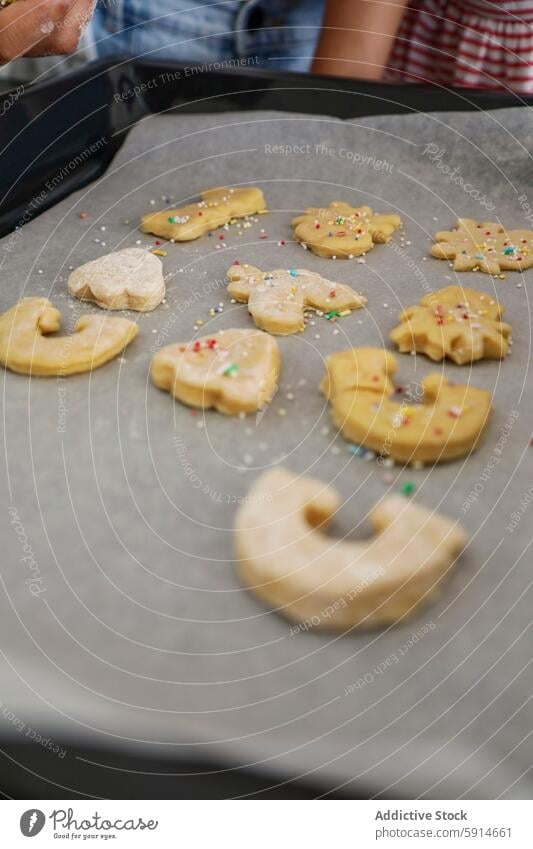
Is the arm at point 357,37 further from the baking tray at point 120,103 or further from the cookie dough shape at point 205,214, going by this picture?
the cookie dough shape at point 205,214

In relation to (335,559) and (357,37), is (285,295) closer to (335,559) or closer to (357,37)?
(335,559)

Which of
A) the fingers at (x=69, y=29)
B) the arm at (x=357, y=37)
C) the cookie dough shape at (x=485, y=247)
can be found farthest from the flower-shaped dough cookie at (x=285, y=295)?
the arm at (x=357, y=37)

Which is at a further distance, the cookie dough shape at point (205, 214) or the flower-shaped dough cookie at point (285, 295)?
the cookie dough shape at point (205, 214)

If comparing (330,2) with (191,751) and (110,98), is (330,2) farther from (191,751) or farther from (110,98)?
(191,751)

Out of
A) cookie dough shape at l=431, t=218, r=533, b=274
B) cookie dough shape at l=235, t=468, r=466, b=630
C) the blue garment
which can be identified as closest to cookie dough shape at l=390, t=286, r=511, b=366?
cookie dough shape at l=431, t=218, r=533, b=274

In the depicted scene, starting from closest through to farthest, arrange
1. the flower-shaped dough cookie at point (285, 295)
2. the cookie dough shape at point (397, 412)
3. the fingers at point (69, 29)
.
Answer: the cookie dough shape at point (397, 412)
the flower-shaped dough cookie at point (285, 295)
the fingers at point (69, 29)

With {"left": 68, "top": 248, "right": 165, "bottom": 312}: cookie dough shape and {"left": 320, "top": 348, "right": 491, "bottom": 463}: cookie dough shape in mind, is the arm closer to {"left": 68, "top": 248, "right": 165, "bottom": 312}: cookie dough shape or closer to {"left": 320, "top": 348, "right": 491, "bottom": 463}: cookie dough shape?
{"left": 68, "top": 248, "right": 165, "bottom": 312}: cookie dough shape

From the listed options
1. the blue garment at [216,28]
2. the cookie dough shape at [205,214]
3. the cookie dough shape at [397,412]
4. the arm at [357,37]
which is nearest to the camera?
the cookie dough shape at [397,412]

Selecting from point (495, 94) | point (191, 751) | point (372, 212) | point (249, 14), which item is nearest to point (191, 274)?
point (372, 212)
